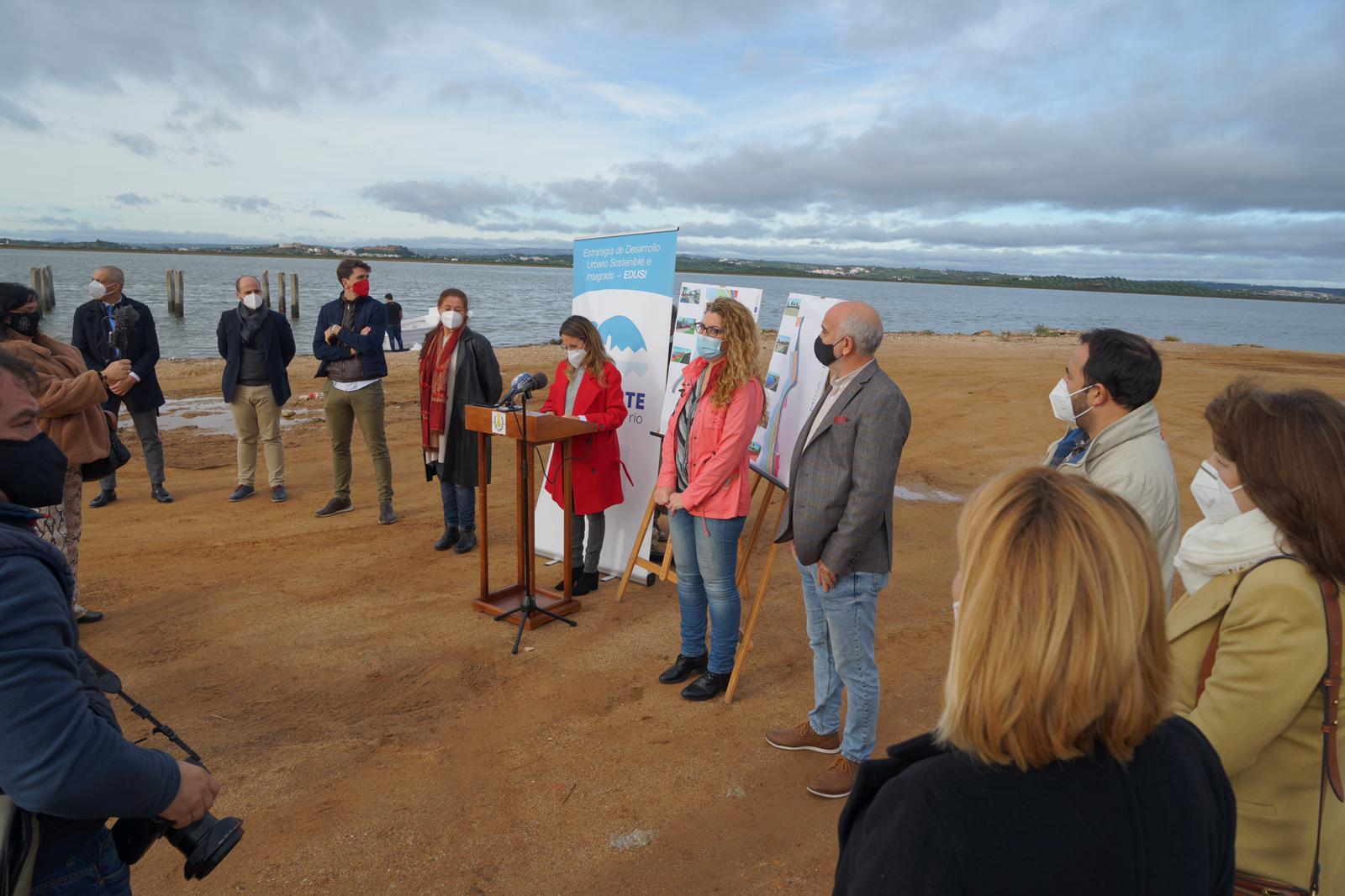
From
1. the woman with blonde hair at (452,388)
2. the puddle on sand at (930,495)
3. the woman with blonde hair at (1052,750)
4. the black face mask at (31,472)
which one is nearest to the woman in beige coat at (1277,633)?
the woman with blonde hair at (1052,750)

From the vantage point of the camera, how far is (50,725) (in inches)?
55.7

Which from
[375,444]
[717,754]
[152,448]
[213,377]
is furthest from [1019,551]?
[213,377]

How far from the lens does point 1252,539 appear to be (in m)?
1.72

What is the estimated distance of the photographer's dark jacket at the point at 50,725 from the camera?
1382mm

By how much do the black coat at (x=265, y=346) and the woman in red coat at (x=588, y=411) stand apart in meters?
3.21

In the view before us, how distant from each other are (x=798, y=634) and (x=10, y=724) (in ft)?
14.2

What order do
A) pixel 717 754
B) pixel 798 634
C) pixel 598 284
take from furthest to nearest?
1. pixel 598 284
2. pixel 798 634
3. pixel 717 754

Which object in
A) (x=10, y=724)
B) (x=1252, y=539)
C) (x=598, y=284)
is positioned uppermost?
(x=598, y=284)

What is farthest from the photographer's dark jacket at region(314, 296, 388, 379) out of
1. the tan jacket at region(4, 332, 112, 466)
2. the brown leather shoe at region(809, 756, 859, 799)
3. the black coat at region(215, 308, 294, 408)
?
the brown leather shoe at region(809, 756, 859, 799)

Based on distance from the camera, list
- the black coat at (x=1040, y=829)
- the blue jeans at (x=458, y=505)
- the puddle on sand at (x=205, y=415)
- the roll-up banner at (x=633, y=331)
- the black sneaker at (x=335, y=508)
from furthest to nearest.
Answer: the puddle on sand at (x=205, y=415) → the black sneaker at (x=335, y=508) → the blue jeans at (x=458, y=505) → the roll-up banner at (x=633, y=331) → the black coat at (x=1040, y=829)

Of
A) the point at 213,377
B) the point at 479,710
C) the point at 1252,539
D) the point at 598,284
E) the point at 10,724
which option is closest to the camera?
the point at 10,724

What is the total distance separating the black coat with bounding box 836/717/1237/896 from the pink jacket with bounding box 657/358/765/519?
281 centimetres

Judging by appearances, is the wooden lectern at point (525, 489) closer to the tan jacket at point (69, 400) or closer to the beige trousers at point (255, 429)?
the tan jacket at point (69, 400)

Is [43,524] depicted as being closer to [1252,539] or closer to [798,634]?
[798,634]
